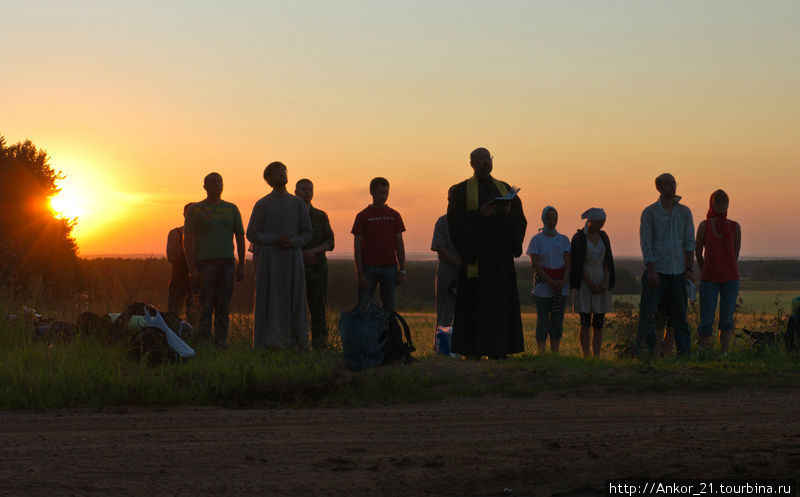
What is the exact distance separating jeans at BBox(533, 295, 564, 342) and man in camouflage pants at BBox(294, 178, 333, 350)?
2688 millimetres

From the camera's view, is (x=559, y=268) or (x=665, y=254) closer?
(x=665, y=254)

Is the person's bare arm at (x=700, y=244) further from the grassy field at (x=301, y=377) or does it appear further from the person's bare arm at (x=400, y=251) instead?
the person's bare arm at (x=400, y=251)

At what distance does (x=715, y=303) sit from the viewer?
10.5 m

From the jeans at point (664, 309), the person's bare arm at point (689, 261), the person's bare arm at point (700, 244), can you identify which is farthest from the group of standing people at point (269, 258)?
the person's bare arm at point (700, 244)

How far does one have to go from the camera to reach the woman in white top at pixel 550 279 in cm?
1057

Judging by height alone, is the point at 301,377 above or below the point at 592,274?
below

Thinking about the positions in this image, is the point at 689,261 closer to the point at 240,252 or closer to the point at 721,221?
the point at 721,221

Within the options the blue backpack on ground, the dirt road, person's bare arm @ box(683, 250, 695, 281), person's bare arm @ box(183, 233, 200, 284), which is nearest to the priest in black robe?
the blue backpack on ground

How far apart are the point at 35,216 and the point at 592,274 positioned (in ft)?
71.1

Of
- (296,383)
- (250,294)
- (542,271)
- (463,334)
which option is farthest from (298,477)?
(250,294)

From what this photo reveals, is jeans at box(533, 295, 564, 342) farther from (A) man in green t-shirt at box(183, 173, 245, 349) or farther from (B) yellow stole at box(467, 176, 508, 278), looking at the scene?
(A) man in green t-shirt at box(183, 173, 245, 349)

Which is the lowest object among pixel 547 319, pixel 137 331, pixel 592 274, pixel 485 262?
pixel 137 331

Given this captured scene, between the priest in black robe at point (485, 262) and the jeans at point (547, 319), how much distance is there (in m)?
1.17

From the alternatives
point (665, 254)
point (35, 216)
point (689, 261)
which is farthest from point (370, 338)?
point (35, 216)
